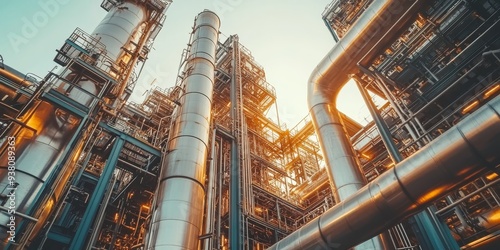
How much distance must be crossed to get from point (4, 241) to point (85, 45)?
7160 millimetres

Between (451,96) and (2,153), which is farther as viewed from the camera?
(451,96)

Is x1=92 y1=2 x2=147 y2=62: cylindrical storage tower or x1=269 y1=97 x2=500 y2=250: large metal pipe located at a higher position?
x1=92 y1=2 x2=147 y2=62: cylindrical storage tower

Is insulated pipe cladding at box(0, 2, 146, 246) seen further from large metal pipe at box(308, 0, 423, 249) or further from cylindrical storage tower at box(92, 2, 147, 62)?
large metal pipe at box(308, 0, 423, 249)

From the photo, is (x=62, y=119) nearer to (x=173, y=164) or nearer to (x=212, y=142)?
(x=173, y=164)

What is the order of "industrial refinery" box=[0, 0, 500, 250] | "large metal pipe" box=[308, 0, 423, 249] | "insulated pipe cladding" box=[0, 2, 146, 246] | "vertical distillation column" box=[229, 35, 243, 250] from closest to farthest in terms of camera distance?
"industrial refinery" box=[0, 0, 500, 250], "insulated pipe cladding" box=[0, 2, 146, 246], "large metal pipe" box=[308, 0, 423, 249], "vertical distillation column" box=[229, 35, 243, 250]

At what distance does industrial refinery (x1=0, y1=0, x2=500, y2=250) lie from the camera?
19.9 feet

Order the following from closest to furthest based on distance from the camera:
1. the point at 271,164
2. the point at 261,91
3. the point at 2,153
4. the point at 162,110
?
the point at 2,153
the point at 271,164
the point at 162,110
the point at 261,91

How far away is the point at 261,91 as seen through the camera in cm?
→ 2056

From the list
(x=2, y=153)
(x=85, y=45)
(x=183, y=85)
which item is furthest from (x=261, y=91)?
(x=2, y=153)

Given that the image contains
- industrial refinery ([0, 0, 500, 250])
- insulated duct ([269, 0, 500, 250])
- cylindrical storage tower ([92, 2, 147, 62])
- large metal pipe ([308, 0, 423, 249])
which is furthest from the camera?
cylindrical storage tower ([92, 2, 147, 62])

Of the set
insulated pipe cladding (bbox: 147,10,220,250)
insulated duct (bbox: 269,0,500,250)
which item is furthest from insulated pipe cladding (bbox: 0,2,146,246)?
insulated duct (bbox: 269,0,500,250)

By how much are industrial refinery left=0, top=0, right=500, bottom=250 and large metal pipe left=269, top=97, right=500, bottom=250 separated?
0.07 feet

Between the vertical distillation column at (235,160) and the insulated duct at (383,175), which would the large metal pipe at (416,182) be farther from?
the vertical distillation column at (235,160)

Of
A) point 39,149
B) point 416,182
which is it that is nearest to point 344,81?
point 416,182
